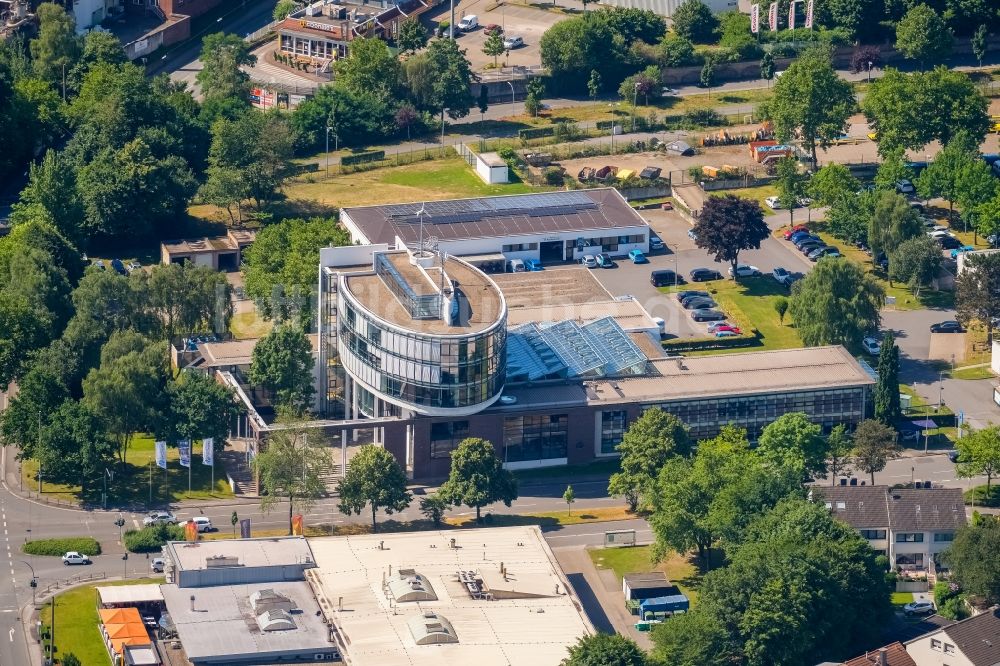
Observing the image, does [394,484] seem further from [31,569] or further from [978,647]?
[978,647]

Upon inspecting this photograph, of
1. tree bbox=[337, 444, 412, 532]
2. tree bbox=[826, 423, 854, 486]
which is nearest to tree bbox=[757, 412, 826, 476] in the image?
tree bbox=[826, 423, 854, 486]

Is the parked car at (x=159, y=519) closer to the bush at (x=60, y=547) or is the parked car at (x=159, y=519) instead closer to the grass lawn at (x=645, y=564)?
the bush at (x=60, y=547)

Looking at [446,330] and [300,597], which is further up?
[446,330]

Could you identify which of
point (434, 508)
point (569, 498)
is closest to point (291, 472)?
point (434, 508)

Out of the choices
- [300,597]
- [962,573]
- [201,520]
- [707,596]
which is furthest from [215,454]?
[962,573]

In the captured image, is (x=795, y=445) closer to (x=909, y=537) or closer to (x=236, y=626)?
(x=909, y=537)

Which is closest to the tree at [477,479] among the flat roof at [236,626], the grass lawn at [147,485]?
the flat roof at [236,626]
